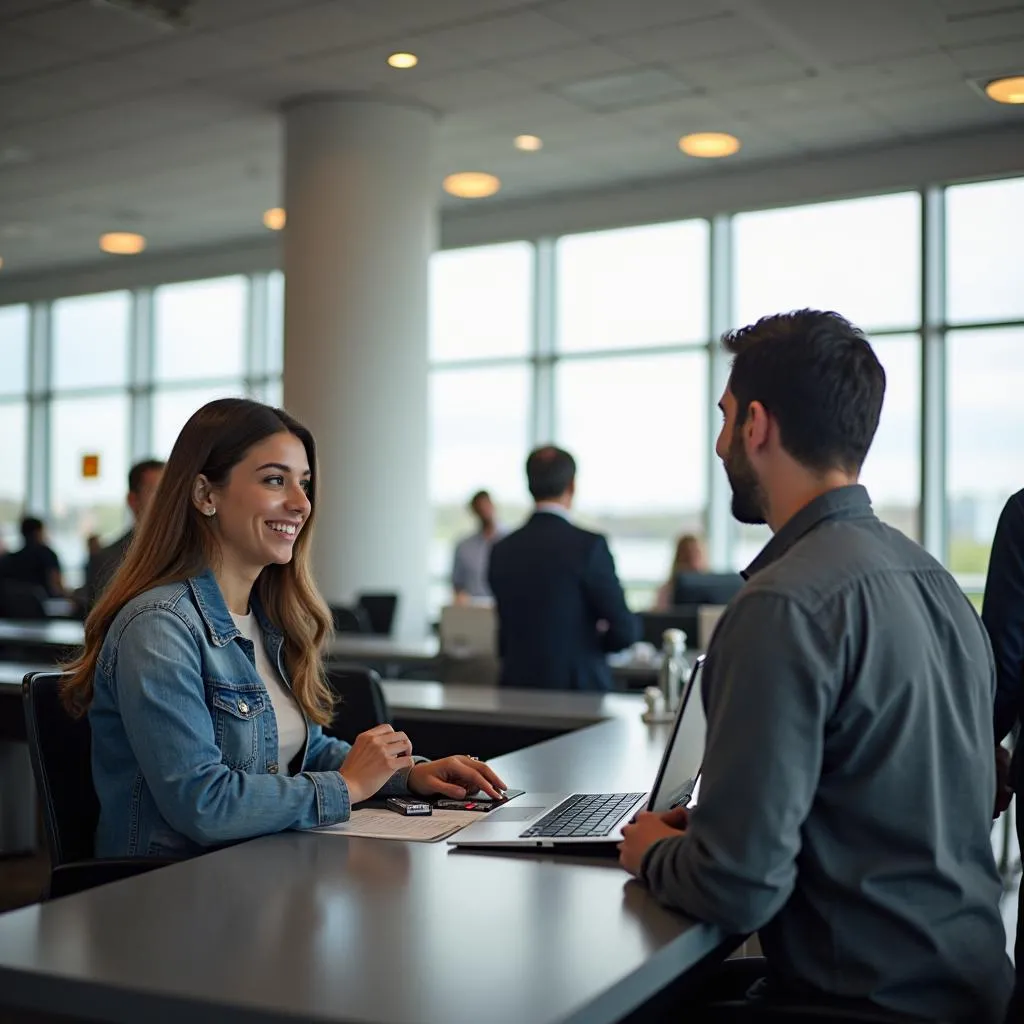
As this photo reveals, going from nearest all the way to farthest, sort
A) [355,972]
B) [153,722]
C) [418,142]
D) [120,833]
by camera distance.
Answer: [355,972]
[153,722]
[120,833]
[418,142]

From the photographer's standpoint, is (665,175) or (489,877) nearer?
(489,877)

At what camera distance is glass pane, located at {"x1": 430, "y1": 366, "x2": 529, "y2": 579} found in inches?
400

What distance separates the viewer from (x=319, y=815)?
201 centimetres

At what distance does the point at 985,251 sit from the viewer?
8195 millimetres

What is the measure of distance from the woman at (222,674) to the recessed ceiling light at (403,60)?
15.3 feet

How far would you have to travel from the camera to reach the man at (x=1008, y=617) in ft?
8.20

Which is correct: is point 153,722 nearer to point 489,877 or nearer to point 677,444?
point 489,877

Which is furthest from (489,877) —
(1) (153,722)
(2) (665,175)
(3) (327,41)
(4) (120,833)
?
(2) (665,175)

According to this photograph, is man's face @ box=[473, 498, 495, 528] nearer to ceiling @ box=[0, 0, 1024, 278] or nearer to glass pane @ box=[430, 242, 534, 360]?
glass pane @ box=[430, 242, 534, 360]

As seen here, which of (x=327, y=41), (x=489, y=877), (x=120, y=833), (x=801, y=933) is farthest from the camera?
(x=327, y=41)

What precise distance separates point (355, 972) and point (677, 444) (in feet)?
27.4

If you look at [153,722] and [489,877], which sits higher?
[153,722]

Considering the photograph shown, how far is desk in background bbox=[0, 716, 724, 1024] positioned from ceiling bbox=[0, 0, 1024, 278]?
16.0 feet

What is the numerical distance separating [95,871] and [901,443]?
7265 mm
